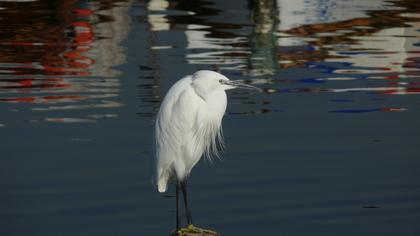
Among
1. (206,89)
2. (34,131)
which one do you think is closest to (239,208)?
(206,89)

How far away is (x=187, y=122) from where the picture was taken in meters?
9.47

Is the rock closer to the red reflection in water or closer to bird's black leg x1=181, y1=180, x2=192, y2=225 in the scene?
bird's black leg x1=181, y1=180, x2=192, y2=225

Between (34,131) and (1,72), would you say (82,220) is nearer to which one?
(34,131)

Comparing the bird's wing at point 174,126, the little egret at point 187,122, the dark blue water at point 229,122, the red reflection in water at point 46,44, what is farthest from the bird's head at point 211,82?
the red reflection in water at point 46,44

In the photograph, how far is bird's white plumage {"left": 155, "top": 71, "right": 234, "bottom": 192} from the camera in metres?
9.21

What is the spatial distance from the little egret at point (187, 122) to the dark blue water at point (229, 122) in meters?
0.59

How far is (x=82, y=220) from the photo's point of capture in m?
10.2

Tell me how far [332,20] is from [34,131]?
1061 cm

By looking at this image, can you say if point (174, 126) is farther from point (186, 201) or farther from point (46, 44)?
point (46, 44)

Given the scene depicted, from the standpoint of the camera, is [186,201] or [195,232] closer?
[195,232]

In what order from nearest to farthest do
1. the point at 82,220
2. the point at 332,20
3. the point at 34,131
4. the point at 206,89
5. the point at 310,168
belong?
the point at 206,89 < the point at 82,220 < the point at 310,168 < the point at 34,131 < the point at 332,20

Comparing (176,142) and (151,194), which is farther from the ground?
(176,142)

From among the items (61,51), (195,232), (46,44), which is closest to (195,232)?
(195,232)

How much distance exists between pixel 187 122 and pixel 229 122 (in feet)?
15.2
